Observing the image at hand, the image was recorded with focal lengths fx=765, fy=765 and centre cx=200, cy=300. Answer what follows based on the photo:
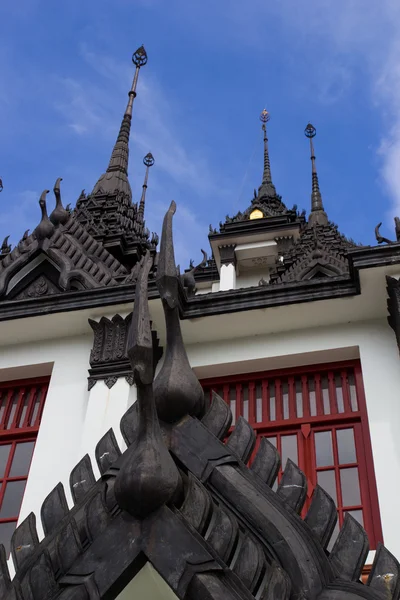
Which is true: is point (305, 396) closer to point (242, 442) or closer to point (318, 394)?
point (318, 394)

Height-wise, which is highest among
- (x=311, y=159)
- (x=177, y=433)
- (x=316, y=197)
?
(x=311, y=159)

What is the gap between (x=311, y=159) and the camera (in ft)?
68.9

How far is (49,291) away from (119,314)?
1.42 metres

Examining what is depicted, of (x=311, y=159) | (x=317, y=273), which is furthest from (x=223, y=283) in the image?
(x=311, y=159)

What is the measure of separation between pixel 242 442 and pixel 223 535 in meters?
0.70

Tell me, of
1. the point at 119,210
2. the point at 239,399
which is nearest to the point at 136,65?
the point at 119,210

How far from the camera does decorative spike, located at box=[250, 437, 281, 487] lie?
331 centimetres

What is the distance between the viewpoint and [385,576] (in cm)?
280

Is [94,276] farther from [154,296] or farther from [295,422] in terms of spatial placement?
[295,422]

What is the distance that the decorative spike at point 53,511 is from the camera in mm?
3179

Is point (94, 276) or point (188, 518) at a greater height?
point (94, 276)

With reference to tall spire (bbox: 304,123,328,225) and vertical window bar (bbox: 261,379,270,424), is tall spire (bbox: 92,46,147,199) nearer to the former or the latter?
tall spire (bbox: 304,123,328,225)

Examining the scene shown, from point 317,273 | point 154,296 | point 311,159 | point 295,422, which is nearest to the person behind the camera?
point 295,422

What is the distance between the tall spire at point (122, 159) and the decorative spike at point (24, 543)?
46.2ft
